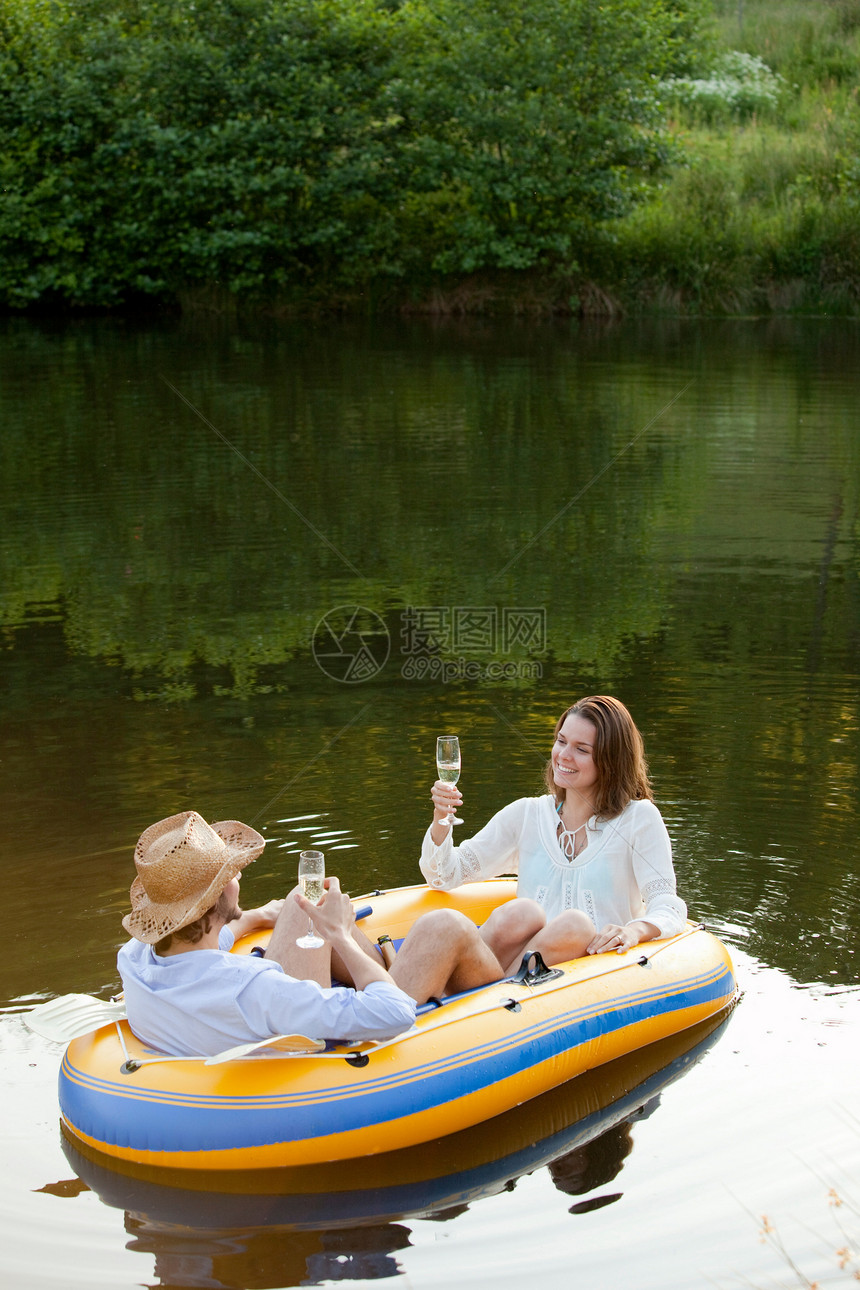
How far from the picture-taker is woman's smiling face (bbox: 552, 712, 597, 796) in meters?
4.21

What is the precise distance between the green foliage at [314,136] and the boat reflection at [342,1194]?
814 inches

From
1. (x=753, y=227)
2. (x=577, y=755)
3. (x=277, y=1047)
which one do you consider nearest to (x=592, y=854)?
(x=577, y=755)

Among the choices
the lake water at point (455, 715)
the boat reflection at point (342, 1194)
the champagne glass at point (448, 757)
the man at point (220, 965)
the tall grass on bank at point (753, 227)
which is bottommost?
the boat reflection at point (342, 1194)

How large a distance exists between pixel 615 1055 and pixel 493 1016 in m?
0.49

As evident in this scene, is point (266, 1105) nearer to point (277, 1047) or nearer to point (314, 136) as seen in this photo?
point (277, 1047)

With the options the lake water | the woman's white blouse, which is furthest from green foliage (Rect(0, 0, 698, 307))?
the woman's white blouse

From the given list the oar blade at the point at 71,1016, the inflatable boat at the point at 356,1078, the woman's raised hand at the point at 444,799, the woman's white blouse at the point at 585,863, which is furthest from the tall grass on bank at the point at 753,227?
the oar blade at the point at 71,1016

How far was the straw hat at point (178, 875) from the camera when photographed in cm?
331

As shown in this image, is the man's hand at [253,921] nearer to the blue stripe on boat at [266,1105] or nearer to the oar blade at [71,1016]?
the oar blade at [71,1016]

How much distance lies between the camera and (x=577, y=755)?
4.23 meters

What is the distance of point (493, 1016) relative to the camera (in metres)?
3.84

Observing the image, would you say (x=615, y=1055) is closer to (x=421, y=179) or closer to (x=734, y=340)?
(x=734, y=340)

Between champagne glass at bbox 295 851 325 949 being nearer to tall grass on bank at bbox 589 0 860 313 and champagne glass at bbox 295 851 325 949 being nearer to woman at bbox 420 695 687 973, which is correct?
woman at bbox 420 695 687 973

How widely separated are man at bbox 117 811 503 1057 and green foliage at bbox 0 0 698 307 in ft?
67.9
